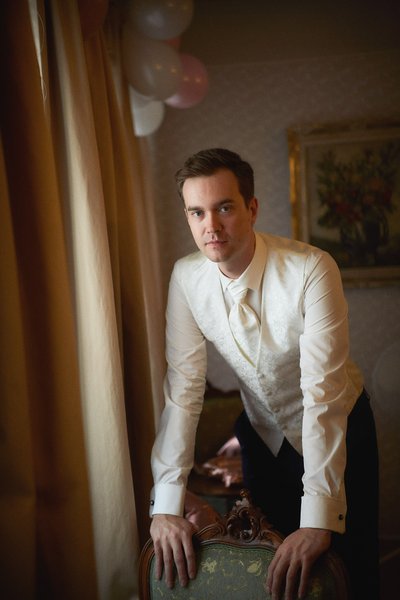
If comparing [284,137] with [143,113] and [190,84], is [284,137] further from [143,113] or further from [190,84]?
[143,113]

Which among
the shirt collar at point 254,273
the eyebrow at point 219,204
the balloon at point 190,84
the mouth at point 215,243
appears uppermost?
the balloon at point 190,84

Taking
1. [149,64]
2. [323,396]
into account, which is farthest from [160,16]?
[323,396]

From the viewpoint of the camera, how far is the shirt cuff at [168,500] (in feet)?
4.48

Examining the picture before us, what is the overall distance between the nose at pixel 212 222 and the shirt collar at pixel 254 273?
17cm

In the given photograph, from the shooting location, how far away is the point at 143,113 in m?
2.64

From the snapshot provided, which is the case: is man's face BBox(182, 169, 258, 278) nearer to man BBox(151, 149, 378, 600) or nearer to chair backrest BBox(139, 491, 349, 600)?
man BBox(151, 149, 378, 600)

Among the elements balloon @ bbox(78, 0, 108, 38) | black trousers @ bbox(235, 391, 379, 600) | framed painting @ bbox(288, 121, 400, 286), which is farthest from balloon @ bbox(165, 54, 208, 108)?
black trousers @ bbox(235, 391, 379, 600)

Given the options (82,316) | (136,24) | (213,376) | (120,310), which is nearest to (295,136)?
(136,24)

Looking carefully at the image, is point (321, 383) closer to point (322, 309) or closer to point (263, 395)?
point (322, 309)

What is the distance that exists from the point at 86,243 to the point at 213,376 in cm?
206

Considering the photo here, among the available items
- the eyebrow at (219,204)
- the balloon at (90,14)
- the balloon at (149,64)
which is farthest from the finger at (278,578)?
the balloon at (149,64)

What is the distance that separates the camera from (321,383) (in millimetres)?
1336

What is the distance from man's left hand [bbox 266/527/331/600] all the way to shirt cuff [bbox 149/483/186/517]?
1.01 ft

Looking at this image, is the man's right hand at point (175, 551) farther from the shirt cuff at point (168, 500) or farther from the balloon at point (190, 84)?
the balloon at point (190, 84)
